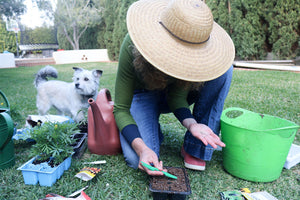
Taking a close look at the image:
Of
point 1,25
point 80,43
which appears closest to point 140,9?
point 80,43

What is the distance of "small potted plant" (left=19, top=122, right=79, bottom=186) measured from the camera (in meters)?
1.41

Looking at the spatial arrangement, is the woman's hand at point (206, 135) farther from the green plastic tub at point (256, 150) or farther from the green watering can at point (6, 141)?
the green watering can at point (6, 141)

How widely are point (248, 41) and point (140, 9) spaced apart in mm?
8097

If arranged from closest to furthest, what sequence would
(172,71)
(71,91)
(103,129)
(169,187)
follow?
(172,71), (169,187), (103,129), (71,91)

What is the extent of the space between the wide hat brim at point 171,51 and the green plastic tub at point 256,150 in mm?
503

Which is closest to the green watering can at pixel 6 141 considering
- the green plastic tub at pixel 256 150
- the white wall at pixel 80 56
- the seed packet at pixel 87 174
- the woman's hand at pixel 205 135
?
the seed packet at pixel 87 174

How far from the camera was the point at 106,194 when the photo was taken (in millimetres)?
1378

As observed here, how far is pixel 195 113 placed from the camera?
5.89 ft

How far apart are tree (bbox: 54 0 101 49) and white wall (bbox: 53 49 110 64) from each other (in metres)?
3.06

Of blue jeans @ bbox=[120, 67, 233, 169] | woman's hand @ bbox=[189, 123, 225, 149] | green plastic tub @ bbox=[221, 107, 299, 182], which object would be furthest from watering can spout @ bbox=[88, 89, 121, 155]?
green plastic tub @ bbox=[221, 107, 299, 182]

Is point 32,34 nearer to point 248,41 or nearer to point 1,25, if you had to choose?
point 1,25

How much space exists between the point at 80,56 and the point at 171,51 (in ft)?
47.2

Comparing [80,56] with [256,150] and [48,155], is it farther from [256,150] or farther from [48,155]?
[256,150]

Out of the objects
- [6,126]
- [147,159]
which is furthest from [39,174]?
[147,159]
